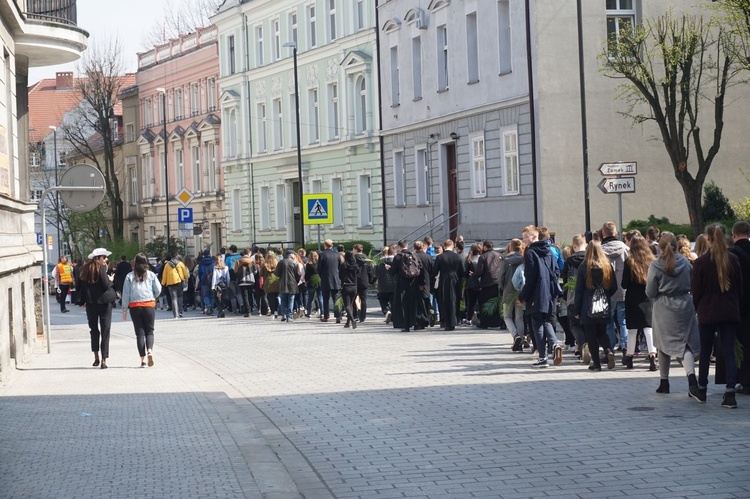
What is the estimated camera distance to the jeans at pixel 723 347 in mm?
12133

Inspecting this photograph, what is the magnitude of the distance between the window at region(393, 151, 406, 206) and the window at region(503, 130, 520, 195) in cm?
935

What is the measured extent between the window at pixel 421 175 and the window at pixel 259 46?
57.6 feet

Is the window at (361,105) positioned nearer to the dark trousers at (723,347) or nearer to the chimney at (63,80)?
the dark trousers at (723,347)

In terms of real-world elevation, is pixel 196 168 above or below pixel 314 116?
below

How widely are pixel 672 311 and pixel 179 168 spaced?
60.8m

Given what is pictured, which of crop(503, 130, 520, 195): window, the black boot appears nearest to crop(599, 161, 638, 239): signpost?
the black boot

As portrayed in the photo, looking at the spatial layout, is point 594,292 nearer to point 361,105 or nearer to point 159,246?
point 361,105

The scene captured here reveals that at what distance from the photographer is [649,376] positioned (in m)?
15.1

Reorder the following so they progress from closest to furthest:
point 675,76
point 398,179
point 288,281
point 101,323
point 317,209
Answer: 1. point 101,323
2. point 288,281
3. point 675,76
4. point 317,209
5. point 398,179

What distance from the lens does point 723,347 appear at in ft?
40.4

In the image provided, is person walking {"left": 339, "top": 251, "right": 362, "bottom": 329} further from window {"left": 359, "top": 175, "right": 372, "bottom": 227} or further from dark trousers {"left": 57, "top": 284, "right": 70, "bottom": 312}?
window {"left": 359, "top": 175, "right": 372, "bottom": 227}

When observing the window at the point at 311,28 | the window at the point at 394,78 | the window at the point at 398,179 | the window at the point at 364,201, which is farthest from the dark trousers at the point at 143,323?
the window at the point at 311,28

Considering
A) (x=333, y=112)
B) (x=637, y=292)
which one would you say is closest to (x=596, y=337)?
(x=637, y=292)

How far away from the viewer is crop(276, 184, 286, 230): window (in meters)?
58.6
